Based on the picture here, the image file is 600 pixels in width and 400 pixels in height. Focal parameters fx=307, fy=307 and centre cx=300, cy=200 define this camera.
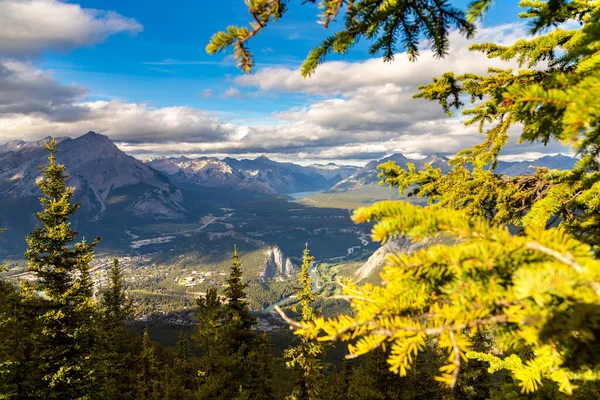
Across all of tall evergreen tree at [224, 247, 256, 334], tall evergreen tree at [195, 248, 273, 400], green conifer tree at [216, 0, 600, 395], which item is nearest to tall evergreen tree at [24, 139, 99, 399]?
tall evergreen tree at [195, 248, 273, 400]

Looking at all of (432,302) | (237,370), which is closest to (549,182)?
(432,302)

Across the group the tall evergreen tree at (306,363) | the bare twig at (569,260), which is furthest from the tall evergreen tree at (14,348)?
the bare twig at (569,260)

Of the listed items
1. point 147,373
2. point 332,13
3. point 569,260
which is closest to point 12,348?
point 147,373

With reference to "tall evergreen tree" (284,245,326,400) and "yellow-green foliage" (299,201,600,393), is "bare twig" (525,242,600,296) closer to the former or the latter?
"yellow-green foliage" (299,201,600,393)

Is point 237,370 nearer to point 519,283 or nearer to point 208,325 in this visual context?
point 208,325

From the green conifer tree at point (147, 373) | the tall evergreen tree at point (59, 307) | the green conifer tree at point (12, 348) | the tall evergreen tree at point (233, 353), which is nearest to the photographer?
the green conifer tree at point (12, 348)

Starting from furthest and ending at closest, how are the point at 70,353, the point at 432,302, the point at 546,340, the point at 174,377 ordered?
the point at 174,377, the point at 70,353, the point at 432,302, the point at 546,340

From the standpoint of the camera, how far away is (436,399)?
97.1 ft

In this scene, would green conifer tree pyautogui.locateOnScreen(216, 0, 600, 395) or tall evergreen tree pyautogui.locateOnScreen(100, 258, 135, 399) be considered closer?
green conifer tree pyautogui.locateOnScreen(216, 0, 600, 395)

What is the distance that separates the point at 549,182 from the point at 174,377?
→ 80.8ft

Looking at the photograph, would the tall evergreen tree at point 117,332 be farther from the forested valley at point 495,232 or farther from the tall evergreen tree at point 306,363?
the forested valley at point 495,232

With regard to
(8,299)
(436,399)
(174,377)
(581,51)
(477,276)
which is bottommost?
(436,399)

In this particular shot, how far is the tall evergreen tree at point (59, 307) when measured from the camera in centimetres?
1547

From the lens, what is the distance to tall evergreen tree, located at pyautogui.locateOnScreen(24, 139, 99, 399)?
1547cm
